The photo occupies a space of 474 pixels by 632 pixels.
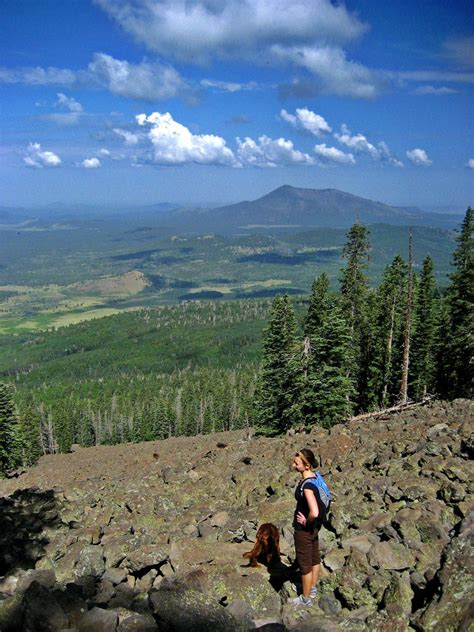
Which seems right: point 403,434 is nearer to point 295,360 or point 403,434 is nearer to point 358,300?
point 295,360

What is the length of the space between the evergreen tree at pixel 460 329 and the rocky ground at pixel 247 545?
1618 centimetres

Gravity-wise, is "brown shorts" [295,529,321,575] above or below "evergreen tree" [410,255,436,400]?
above

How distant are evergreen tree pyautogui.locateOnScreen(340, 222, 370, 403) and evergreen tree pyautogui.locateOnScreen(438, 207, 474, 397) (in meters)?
6.83

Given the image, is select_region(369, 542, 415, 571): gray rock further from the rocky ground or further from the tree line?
the tree line

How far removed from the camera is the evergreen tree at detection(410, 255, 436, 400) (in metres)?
43.8

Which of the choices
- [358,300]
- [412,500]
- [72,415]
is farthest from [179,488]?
[72,415]

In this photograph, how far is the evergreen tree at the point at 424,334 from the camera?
4384 cm

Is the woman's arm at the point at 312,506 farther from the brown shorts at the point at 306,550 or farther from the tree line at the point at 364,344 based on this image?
the tree line at the point at 364,344

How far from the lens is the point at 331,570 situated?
893 centimetres

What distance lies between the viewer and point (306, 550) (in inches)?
325

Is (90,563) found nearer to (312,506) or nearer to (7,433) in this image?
(312,506)

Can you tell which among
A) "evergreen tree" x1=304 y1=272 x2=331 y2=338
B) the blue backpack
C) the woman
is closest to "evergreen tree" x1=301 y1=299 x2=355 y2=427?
"evergreen tree" x1=304 y1=272 x2=331 y2=338

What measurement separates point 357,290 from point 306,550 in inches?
1347

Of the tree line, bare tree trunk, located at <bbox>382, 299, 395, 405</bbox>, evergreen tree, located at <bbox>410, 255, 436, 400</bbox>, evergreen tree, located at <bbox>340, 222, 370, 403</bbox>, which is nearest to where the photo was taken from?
the tree line
